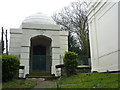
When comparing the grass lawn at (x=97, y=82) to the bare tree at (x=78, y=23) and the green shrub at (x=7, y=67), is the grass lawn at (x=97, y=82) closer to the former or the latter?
the green shrub at (x=7, y=67)

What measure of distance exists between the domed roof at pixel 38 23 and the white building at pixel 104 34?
4479 millimetres

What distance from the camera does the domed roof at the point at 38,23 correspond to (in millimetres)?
15820

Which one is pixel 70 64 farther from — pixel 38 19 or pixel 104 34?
pixel 38 19

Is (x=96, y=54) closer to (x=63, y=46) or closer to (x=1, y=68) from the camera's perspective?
(x=63, y=46)

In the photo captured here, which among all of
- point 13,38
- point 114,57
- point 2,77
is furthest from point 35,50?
point 114,57

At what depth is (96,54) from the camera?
1202 centimetres

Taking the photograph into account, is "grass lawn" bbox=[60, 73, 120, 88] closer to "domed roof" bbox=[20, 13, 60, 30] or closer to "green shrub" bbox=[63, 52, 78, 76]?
"green shrub" bbox=[63, 52, 78, 76]

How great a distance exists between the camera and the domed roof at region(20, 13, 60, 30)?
15.8 m

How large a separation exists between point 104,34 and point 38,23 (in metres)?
8.24

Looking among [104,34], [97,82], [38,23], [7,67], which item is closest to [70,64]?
[104,34]

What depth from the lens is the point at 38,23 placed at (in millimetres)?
16891

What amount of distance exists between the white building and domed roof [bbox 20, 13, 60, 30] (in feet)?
14.7

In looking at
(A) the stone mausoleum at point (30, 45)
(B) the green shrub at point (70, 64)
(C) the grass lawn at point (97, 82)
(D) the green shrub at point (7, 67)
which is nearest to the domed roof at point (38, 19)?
(A) the stone mausoleum at point (30, 45)

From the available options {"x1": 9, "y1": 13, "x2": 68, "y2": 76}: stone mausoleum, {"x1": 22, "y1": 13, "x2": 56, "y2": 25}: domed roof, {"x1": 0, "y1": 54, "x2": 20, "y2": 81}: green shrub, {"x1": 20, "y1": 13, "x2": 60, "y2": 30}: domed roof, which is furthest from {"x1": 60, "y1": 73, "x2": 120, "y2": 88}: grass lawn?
{"x1": 22, "y1": 13, "x2": 56, "y2": 25}: domed roof
